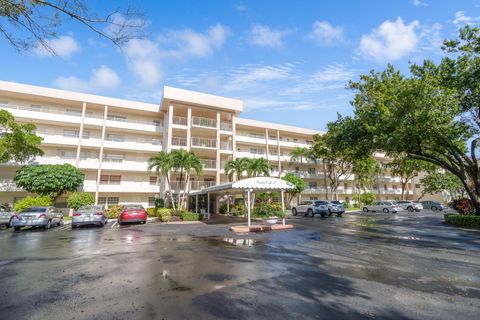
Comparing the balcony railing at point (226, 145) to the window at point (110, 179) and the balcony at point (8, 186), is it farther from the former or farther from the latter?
the balcony at point (8, 186)

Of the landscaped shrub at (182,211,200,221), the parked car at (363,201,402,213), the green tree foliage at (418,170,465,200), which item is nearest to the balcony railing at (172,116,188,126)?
the landscaped shrub at (182,211,200,221)

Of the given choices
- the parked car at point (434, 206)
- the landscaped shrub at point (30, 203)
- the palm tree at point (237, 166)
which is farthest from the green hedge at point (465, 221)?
the landscaped shrub at point (30, 203)

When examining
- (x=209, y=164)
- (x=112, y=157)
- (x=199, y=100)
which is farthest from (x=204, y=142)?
(x=112, y=157)

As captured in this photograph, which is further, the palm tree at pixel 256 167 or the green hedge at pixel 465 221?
the palm tree at pixel 256 167

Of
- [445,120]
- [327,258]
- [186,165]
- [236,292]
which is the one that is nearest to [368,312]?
[236,292]

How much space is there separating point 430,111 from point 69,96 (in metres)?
36.0

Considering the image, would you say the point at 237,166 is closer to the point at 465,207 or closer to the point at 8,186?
the point at 465,207

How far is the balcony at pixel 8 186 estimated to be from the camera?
26844 millimetres

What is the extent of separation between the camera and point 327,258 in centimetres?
773

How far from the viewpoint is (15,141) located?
23656 mm

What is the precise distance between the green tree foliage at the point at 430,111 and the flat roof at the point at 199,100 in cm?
1831

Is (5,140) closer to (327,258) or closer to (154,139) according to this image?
(154,139)

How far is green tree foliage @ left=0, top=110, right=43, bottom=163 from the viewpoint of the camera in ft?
74.4

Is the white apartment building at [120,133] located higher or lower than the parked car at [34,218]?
higher
